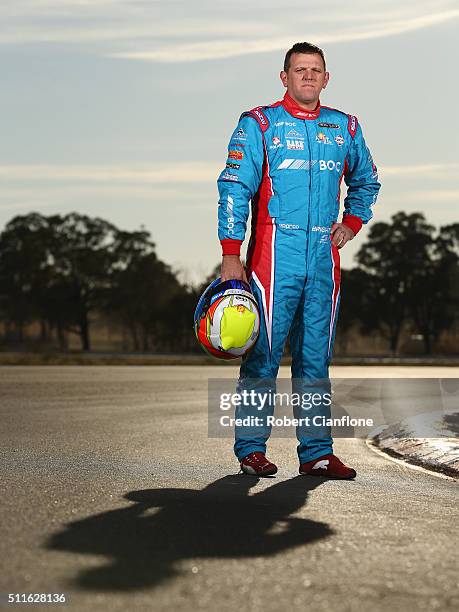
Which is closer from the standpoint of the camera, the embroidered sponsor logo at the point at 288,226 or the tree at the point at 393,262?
the embroidered sponsor logo at the point at 288,226

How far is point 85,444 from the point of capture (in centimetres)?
991

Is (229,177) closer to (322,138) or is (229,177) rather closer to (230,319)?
(322,138)

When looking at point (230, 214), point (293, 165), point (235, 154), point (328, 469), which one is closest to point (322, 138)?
point (293, 165)

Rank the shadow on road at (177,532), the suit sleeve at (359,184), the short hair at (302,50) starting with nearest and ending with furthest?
1. the shadow on road at (177,532)
2. the short hair at (302,50)
3. the suit sleeve at (359,184)

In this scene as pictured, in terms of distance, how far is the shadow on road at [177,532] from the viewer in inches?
186

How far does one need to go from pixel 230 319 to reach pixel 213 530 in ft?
7.71

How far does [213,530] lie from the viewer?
5648 millimetres

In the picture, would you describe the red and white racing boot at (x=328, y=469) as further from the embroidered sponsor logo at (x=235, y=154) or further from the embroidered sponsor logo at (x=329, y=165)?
the embroidered sponsor logo at (x=235, y=154)

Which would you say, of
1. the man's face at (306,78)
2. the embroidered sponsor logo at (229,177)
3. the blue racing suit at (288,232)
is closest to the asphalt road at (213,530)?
the blue racing suit at (288,232)

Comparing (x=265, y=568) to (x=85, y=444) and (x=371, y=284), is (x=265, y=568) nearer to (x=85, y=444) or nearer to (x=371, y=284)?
(x=85, y=444)

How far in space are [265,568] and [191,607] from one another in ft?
2.23

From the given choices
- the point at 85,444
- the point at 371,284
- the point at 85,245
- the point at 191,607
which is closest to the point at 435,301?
the point at 371,284

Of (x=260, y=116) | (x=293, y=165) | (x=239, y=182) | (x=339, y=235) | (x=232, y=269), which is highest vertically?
(x=260, y=116)

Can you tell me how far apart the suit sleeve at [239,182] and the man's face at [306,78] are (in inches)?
15.1
